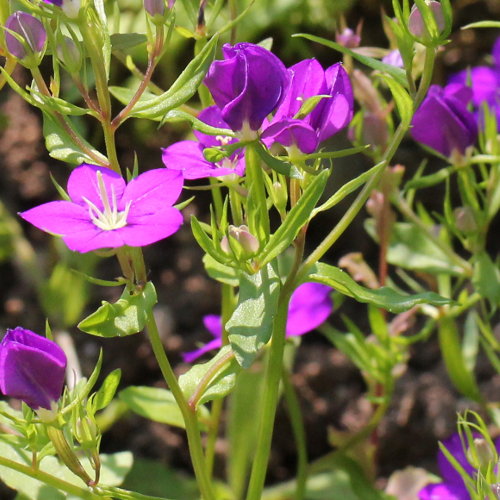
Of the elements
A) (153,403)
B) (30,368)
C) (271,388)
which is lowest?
(153,403)

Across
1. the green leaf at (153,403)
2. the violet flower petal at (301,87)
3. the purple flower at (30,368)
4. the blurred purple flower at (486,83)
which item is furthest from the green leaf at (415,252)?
the purple flower at (30,368)

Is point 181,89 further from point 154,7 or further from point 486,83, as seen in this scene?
point 486,83

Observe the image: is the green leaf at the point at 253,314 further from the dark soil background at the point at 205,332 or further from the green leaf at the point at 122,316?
the dark soil background at the point at 205,332

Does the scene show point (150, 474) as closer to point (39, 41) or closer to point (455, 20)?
point (39, 41)

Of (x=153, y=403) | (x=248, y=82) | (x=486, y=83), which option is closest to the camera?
(x=248, y=82)

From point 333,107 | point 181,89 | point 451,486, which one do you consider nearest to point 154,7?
point 181,89

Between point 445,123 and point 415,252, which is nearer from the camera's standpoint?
point 445,123
